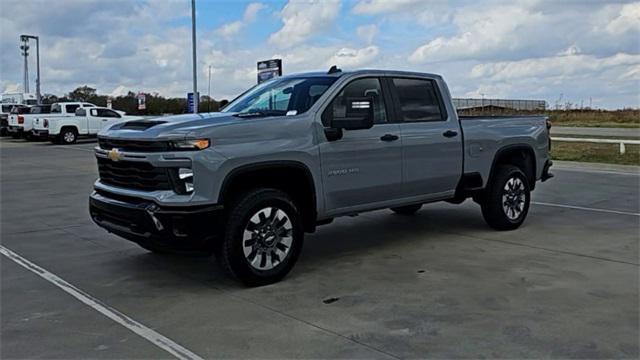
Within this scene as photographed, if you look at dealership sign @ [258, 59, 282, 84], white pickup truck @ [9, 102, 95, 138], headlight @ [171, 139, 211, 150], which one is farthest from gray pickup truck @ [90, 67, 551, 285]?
white pickup truck @ [9, 102, 95, 138]

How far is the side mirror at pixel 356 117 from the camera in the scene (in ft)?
20.8

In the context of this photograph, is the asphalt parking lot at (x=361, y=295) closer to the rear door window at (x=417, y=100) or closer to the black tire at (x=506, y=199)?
the black tire at (x=506, y=199)

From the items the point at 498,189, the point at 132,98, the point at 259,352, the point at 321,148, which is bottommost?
the point at 259,352

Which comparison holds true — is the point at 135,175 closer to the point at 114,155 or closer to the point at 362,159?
the point at 114,155

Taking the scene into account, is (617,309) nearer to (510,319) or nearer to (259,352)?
(510,319)

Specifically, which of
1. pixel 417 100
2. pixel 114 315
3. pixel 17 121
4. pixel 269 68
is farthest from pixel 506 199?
pixel 17 121

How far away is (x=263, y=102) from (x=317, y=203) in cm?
142

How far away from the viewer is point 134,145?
18.8 ft

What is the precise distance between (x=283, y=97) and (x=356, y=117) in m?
0.93

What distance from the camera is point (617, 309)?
5.17 m

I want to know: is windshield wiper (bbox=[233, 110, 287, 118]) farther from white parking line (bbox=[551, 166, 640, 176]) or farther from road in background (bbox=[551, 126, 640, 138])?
road in background (bbox=[551, 126, 640, 138])

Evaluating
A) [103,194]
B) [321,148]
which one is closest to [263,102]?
[321,148]

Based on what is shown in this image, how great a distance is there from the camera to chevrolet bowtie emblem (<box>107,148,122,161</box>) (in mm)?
5883

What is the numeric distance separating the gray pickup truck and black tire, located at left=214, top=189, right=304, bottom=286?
0.01 metres
